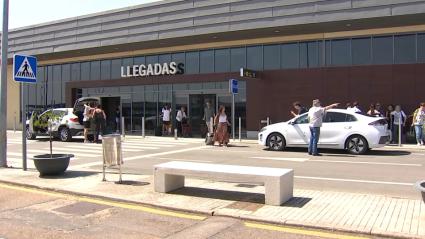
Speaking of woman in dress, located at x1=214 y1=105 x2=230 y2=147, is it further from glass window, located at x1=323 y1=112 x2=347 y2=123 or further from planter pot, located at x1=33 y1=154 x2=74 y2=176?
planter pot, located at x1=33 y1=154 x2=74 y2=176

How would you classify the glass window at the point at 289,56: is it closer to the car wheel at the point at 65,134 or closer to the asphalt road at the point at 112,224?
the car wheel at the point at 65,134

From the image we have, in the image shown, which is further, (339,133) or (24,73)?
(339,133)

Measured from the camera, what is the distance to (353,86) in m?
21.9

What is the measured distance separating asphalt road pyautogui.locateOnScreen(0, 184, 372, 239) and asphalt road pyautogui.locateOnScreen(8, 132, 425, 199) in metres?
3.40

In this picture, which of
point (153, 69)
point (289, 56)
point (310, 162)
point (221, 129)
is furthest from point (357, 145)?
point (153, 69)

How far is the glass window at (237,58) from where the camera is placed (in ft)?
81.6

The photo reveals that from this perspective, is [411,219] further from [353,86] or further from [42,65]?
[42,65]

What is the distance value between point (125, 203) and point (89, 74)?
24.3 m

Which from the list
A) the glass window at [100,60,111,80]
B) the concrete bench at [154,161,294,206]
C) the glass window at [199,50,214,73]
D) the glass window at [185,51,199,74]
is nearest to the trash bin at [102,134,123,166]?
the concrete bench at [154,161,294,206]

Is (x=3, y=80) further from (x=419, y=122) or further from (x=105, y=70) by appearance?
(x=105, y=70)

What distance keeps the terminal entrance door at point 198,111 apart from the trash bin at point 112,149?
15.9 metres

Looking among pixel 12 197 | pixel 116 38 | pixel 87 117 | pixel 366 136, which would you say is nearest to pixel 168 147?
pixel 87 117

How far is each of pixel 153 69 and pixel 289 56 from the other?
8251 millimetres

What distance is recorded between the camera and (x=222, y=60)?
25.6 m
